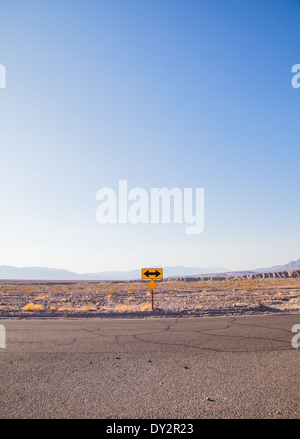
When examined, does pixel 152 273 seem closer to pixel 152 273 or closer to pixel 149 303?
pixel 152 273

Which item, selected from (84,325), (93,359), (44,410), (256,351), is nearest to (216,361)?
(256,351)

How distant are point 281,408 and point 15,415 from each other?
11.9ft

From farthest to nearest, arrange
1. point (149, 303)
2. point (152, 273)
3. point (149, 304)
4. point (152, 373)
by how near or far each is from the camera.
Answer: point (149, 303), point (149, 304), point (152, 273), point (152, 373)

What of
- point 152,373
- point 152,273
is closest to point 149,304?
point 152,273

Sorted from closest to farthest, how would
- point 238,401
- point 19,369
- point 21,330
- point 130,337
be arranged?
point 238,401
point 19,369
point 130,337
point 21,330

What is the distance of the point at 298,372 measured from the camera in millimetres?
5355

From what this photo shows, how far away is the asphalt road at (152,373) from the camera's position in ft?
13.2

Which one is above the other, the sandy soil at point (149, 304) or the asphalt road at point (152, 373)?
the asphalt road at point (152, 373)

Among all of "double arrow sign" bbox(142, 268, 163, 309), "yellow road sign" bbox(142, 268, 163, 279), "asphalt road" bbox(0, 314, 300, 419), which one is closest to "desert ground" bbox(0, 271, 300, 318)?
"double arrow sign" bbox(142, 268, 163, 309)

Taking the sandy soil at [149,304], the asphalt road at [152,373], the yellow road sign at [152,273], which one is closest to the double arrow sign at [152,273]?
the yellow road sign at [152,273]

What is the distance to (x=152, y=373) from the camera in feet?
17.7

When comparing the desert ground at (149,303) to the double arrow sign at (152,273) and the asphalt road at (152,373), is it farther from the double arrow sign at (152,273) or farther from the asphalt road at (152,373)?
the asphalt road at (152,373)

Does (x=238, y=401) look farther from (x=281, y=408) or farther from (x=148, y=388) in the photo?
(x=148, y=388)

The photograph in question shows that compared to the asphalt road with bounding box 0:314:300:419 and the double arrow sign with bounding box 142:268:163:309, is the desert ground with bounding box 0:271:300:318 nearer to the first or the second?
the double arrow sign with bounding box 142:268:163:309
